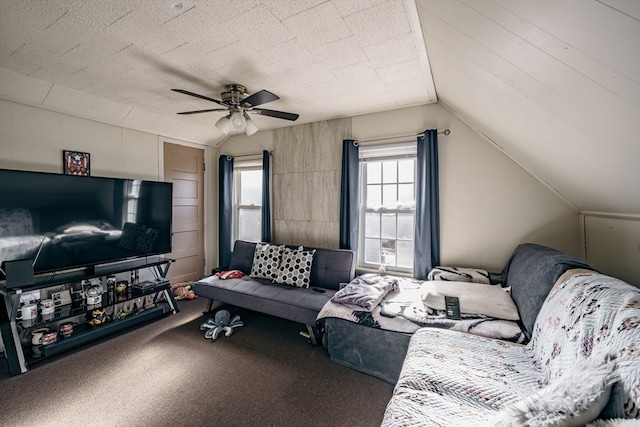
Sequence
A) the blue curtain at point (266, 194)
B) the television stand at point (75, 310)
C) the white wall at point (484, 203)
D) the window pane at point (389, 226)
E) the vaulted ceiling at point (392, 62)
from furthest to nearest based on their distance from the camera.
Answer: the blue curtain at point (266, 194), the window pane at point (389, 226), the white wall at point (484, 203), the television stand at point (75, 310), the vaulted ceiling at point (392, 62)

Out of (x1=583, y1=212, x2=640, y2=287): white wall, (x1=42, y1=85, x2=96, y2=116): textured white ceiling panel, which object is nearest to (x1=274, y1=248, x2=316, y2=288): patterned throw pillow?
(x1=583, y1=212, x2=640, y2=287): white wall

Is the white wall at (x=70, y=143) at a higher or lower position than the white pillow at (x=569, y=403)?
higher

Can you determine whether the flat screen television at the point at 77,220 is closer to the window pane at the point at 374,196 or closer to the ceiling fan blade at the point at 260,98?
the ceiling fan blade at the point at 260,98

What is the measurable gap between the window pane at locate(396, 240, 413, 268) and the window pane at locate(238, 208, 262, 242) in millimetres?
2231

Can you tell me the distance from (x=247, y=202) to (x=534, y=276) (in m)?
3.80

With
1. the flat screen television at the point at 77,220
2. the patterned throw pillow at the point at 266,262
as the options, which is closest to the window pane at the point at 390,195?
the patterned throw pillow at the point at 266,262

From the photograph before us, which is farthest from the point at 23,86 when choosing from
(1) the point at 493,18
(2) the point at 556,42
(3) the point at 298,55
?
(2) the point at 556,42

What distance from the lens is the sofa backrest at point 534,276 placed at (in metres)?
1.52

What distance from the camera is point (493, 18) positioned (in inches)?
43.3

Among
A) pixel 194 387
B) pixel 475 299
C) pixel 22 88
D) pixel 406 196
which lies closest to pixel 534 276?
pixel 475 299

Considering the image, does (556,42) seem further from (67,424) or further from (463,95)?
(67,424)

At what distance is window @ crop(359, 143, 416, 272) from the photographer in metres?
3.03

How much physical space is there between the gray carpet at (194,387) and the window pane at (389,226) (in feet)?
5.02

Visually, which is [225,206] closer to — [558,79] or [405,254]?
[405,254]
